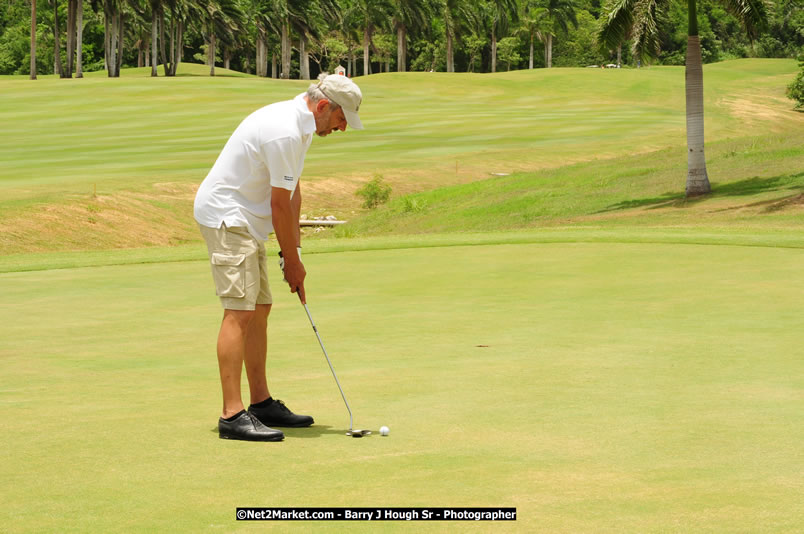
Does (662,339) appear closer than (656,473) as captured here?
No

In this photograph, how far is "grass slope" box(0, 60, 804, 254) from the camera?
3069cm

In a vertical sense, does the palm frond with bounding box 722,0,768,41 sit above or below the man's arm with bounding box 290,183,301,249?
above

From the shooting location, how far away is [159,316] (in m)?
10.9

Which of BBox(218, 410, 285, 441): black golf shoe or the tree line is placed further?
the tree line

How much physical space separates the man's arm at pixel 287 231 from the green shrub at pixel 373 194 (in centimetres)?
3099

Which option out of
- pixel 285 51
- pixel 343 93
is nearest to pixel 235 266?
pixel 343 93

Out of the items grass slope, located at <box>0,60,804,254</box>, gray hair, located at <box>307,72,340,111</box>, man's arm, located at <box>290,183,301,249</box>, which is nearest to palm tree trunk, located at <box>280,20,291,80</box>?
grass slope, located at <box>0,60,804,254</box>

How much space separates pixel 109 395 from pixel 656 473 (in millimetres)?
3716

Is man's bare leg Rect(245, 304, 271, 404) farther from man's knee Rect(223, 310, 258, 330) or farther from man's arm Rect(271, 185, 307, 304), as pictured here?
man's arm Rect(271, 185, 307, 304)

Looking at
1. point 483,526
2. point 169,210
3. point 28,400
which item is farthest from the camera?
point 169,210

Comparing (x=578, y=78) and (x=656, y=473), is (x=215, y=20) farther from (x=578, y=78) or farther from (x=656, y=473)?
(x=656, y=473)

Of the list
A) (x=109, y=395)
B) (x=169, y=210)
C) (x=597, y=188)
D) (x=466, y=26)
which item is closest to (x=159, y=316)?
(x=109, y=395)

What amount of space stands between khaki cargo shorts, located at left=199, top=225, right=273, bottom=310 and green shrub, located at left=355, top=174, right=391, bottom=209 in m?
31.0

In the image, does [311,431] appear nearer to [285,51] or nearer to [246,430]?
[246,430]
